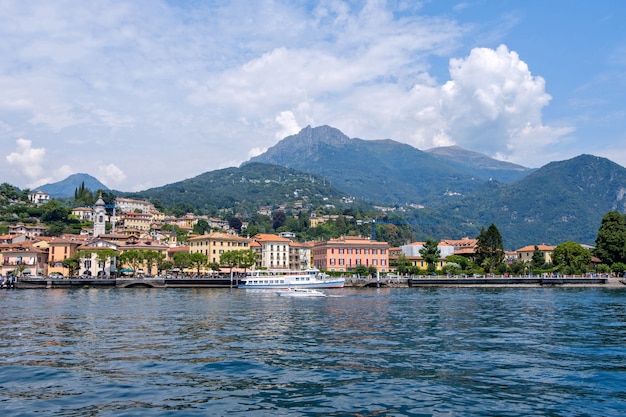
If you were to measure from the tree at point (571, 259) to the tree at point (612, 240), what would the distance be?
2.71m

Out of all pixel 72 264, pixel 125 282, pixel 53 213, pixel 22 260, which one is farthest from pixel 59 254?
pixel 53 213

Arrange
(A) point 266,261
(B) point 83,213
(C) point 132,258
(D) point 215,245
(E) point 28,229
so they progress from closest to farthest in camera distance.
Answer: (C) point 132,258 → (D) point 215,245 → (A) point 266,261 → (E) point 28,229 → (B) point 83,213

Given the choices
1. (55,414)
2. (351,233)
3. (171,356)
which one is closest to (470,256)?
(351,233)

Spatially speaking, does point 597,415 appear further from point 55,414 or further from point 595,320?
point 595,320

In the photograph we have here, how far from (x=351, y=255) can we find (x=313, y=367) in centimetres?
10113

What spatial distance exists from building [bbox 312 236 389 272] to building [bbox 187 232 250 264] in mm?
17778

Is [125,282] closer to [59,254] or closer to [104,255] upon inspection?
[104,255]

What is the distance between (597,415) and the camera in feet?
48.4

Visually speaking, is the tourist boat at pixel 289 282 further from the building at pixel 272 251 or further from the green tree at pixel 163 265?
the building at pixel 272 251

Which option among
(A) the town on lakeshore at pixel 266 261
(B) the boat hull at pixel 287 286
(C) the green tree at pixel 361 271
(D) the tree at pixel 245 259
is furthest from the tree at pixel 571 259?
(D) the tree at pixel 245 259

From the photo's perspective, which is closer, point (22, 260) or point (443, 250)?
point (22, 260)

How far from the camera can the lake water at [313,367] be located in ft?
50.6

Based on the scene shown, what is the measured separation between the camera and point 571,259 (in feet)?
356

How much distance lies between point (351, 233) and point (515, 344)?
16651 cm
